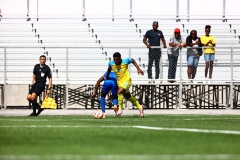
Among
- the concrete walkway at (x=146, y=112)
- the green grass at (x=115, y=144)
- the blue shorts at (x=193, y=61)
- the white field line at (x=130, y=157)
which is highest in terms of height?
the blue shorts at (x=193, y=61)

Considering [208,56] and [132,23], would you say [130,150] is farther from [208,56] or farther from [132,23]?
[132,23]

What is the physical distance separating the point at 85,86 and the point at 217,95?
438cm

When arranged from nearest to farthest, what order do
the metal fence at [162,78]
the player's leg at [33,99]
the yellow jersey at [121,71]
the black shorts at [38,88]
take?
the yellow jersey at [121,71], the player's leg at [33,99], the black shorts at [38,88], the metal fence at [162,78]

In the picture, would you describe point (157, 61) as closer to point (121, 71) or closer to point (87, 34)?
point (121, 71)

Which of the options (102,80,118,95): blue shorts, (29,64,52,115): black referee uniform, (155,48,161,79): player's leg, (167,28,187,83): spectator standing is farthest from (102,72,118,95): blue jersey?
(167,28,187,83): spectator standing

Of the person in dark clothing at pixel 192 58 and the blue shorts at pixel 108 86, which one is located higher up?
the person in dark clothing at pixel 192 58

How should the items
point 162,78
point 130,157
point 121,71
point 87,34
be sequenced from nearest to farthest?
point 130,157 < point 121,71 < point 162,78 < point 87,34

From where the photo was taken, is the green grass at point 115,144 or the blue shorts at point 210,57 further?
the blue shorts at point 210,57

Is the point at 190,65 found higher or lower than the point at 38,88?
higher

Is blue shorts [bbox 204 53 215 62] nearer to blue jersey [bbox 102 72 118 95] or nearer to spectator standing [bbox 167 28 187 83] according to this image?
spectator standing [bbox 167 28 187 83]

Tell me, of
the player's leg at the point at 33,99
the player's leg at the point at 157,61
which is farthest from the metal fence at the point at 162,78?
the player's leg at the point at 33,99

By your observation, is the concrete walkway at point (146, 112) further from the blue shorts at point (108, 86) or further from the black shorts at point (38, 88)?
the blue shorts at point (108, 86)

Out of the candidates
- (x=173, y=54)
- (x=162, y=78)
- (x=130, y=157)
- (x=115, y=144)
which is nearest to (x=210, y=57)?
(x=173, y=54)

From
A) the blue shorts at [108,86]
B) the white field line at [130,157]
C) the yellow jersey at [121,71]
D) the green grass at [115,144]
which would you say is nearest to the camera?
the white field line at [130,157]
